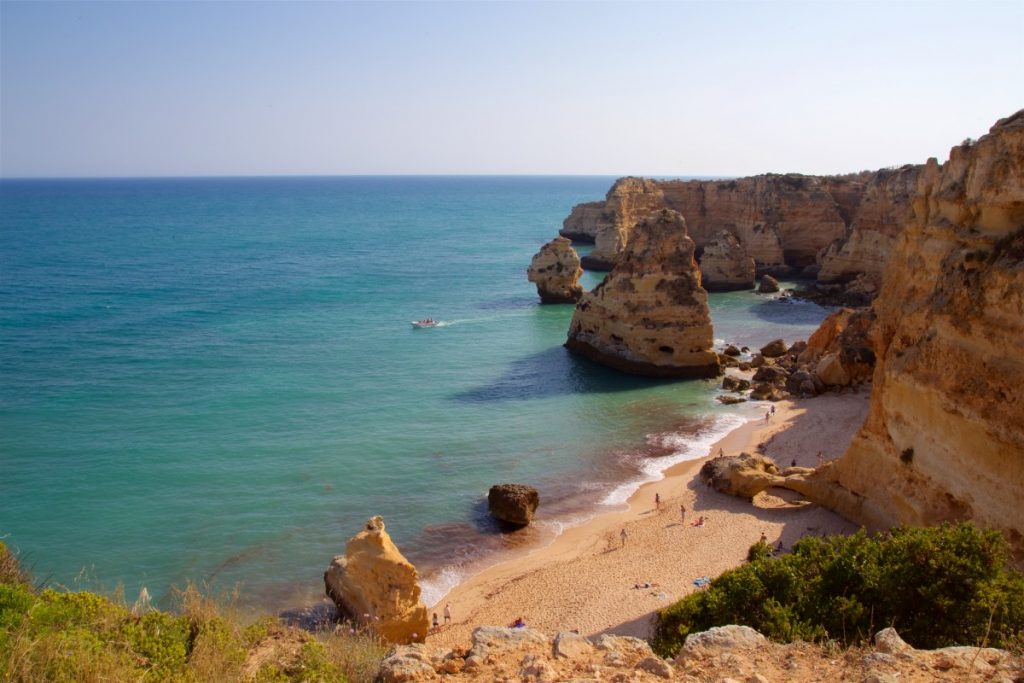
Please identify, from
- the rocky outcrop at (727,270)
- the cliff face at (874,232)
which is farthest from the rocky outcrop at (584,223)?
the cliff face at (874,232)

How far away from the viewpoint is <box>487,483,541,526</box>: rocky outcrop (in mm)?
22375

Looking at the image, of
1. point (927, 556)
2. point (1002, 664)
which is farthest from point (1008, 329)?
point (1002, 664)

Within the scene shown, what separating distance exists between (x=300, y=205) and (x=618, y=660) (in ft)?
568

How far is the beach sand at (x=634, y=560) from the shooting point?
17609 mm

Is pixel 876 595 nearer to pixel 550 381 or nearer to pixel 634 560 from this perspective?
pixel 634 560

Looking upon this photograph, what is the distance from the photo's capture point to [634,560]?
66.6ft

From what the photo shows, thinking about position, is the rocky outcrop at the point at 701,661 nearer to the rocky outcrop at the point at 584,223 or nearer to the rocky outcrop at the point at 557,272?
the rocky outcrop at the point at 557,272

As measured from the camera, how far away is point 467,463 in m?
26.9

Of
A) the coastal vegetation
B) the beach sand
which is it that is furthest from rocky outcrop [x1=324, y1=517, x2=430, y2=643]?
the coastal vegetation

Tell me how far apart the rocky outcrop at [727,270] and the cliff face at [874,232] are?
19.6 ft

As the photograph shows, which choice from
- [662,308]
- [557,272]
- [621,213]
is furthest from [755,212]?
[662,308]

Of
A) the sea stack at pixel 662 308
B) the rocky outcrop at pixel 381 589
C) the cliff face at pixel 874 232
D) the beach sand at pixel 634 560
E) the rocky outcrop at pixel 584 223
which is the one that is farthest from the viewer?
the rocky outcrop at pixel 584 223

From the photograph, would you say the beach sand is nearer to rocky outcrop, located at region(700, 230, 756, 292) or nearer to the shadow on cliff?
the shadow on cliff

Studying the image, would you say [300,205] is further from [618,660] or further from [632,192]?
[618,660]
